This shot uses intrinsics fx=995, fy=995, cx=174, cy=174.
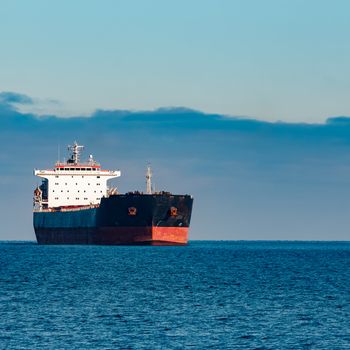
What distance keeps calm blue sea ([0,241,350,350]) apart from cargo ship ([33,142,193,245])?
30.7m

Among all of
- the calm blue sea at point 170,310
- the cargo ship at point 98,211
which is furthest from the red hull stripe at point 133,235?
the calm blue sea at point 170,310

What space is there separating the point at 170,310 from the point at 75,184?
8249cm

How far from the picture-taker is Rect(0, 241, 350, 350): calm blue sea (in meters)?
36.1

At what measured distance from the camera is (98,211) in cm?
10806

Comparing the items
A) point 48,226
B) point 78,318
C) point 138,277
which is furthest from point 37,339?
point 48,226

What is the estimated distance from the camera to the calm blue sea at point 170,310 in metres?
36.1

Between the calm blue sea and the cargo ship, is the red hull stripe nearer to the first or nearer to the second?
the cargo ship

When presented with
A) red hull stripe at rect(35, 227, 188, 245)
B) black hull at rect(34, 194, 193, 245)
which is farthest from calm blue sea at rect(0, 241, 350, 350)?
red hull stripe at rect(35, 227, 188, 245)

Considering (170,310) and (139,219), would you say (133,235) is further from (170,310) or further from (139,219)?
(170,310)

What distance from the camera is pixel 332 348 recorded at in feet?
114

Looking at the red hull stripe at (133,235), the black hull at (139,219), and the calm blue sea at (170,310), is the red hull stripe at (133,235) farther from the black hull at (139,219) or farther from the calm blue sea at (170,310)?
the calm blue sea at (170,310)

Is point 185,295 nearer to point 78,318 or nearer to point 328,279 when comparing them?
point 78,318

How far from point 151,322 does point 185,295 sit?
12.1 meters

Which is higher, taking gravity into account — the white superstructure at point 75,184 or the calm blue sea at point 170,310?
the white superstructure at point 75,184
